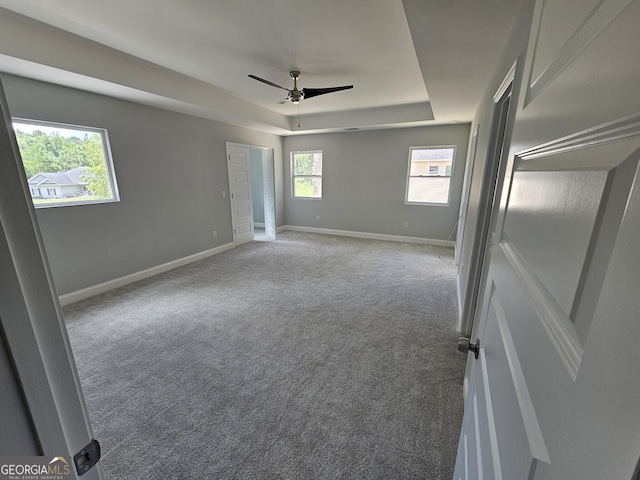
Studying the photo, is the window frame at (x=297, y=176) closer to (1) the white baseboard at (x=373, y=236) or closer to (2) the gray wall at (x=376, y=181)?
(2) the gray wall at (x=376, y=181)

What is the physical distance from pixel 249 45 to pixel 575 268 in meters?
3.22

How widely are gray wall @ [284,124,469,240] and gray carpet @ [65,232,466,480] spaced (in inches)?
92.1

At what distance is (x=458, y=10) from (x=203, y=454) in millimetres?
3025

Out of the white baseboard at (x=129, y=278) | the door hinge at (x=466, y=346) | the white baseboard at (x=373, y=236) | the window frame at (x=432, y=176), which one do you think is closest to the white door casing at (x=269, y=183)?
the white baseboard at (x=373, y=236)

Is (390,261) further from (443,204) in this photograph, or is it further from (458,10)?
(458,10)

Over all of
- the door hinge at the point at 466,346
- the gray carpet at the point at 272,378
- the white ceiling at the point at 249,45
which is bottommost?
the gray carpet at the point at 272,378

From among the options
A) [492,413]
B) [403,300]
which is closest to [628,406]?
[492,413]

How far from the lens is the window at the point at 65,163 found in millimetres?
2754

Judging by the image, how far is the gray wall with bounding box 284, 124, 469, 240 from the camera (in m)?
5.43

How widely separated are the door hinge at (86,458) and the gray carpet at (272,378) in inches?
43.0

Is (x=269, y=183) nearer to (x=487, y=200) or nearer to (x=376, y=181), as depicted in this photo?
(x=376, y=181)

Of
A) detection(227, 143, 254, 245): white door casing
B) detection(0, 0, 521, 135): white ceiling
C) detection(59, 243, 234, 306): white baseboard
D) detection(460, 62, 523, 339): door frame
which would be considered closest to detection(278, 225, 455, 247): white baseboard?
detection(227, 143, 254, 245): white door casing

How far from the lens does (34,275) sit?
18.8 inches

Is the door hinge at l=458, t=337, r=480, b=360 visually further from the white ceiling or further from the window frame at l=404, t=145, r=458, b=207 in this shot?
the window frame at l=404, t=145, r=458, b=207
